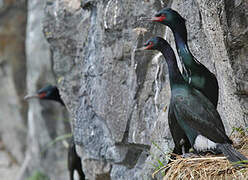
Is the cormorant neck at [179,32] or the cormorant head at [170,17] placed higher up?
the cormorant head at [170,17]

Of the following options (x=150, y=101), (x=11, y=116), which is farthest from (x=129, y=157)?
(x=11, y=116)

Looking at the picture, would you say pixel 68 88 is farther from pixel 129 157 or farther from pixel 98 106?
pixel 129 157

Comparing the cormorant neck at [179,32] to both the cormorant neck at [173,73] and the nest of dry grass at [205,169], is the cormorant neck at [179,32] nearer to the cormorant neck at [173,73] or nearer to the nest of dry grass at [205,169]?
the cormorant neck at [173,73]

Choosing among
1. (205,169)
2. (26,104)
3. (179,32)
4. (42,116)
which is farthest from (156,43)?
(26,104)

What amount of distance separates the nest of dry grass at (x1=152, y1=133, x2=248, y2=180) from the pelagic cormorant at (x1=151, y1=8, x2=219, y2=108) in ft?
1.12

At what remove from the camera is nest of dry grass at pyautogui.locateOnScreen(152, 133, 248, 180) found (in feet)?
5.50

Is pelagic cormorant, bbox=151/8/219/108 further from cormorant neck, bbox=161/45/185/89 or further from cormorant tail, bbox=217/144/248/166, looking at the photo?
cormorant tail, bbox=217/144/248/166

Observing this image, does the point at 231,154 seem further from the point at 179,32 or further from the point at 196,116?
the point at 179,32

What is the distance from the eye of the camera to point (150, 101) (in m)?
2.63

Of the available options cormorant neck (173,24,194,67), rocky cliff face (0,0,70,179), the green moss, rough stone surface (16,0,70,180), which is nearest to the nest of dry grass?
cormorant neck (173,24,194,67)

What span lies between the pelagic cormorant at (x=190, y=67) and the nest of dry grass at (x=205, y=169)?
0.34 metres

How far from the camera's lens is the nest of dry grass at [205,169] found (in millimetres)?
1676

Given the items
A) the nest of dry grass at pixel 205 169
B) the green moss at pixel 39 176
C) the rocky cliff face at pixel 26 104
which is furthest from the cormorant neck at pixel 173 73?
the green moss at pixel 39 176

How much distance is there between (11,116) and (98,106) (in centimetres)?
350
